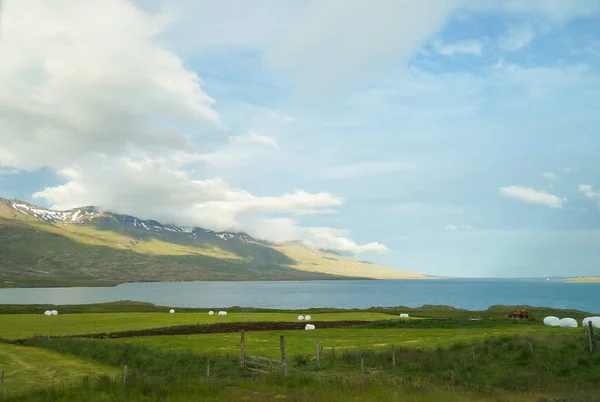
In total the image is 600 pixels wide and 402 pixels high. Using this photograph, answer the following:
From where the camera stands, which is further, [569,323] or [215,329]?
[215,329]

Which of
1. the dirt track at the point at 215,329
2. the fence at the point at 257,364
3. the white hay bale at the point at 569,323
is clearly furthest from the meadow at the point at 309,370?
the white hay bale at the point at 569,323

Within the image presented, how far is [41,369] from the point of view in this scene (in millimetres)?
36594

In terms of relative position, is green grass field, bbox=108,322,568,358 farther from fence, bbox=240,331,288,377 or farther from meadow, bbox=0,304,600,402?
fence, bbox=240,331,288,377

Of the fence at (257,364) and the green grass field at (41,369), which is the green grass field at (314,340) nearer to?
the green grass field at (41,369)

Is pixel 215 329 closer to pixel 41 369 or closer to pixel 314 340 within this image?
pixel 314 340

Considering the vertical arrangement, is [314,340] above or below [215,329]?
above

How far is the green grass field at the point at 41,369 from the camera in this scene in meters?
30.7

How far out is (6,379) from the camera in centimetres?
3192

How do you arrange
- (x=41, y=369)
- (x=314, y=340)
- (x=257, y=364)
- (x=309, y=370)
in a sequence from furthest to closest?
1. (x=314, y=340)
2. (x=41, y=369)
3. (x=309, y=370)
4. (x=257, y=364)

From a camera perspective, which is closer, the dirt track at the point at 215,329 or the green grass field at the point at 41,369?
the green grass field at the point at 41,369

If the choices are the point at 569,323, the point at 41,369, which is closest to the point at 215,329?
the point at 41,369

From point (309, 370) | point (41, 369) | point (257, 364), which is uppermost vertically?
point (257, 364)

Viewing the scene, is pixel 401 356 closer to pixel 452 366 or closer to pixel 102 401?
pixel 452 366

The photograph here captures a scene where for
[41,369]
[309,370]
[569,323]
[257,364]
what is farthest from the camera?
[569,323]
